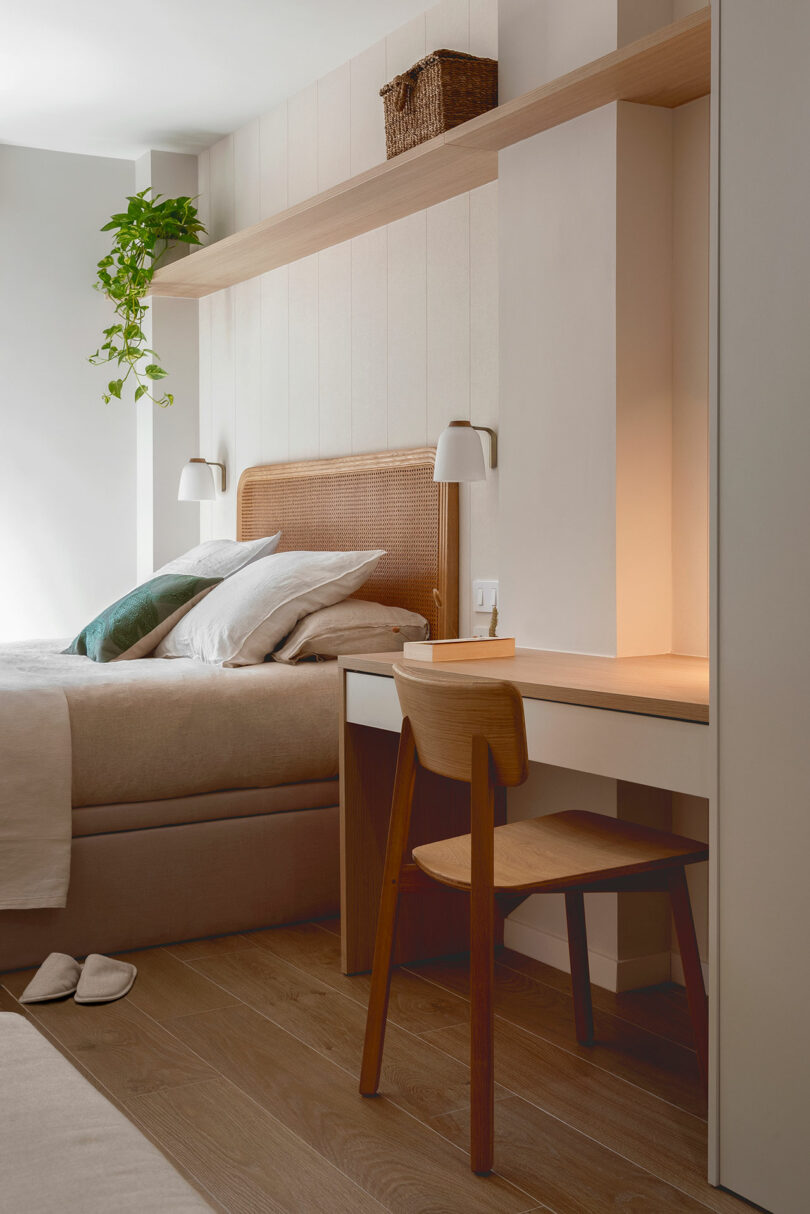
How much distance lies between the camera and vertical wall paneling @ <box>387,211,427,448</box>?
3.45m

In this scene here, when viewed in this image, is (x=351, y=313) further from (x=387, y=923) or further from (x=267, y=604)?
(x=387, y=923)

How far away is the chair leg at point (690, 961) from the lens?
1929 millimetres

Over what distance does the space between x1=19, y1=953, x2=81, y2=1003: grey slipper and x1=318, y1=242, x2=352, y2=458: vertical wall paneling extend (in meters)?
1.89

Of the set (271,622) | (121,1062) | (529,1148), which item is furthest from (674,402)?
(121,1062)

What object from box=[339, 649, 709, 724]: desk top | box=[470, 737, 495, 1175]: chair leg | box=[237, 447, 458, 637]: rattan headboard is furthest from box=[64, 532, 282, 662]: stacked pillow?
box=[470, 737, 495, 1175]: chair leg

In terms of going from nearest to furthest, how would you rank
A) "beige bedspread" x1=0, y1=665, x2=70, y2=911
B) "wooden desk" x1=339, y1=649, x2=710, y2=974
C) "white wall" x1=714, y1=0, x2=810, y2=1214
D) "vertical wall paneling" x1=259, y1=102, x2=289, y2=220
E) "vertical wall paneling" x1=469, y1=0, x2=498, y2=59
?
1. "white wall" x1=714, y1=0, x2=810, y2=1214
2. "wooden desk" x1=339, y1=649, x2=710, y2=974
3. "beige bedspread" x1=0, y1=665, x2=70, y2=911
4. "vertical wall paneling" x1=469, y1=0, x2=498, y2=59
5. "vertical wall paneling" x1=259, y1=102, x2=289, y2=220

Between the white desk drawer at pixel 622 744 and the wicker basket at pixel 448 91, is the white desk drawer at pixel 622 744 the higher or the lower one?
the lower one

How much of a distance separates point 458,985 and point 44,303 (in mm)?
3586

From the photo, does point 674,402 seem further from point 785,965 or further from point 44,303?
point 44,303

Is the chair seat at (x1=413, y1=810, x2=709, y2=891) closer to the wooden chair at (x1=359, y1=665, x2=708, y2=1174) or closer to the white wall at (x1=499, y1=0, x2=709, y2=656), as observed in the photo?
the wooden chair at (x1=359, y1=665, x2=708, y2=1174)

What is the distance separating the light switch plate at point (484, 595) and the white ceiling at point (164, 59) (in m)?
1.73

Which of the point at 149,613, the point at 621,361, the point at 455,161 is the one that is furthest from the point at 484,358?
the point at 149,613

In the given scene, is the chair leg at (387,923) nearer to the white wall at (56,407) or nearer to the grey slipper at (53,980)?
the grey slipper at (53,980)

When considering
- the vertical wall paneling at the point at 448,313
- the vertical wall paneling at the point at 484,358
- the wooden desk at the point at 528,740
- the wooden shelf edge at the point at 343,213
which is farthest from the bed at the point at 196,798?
the wooden shelf edge at the point at 343,213
